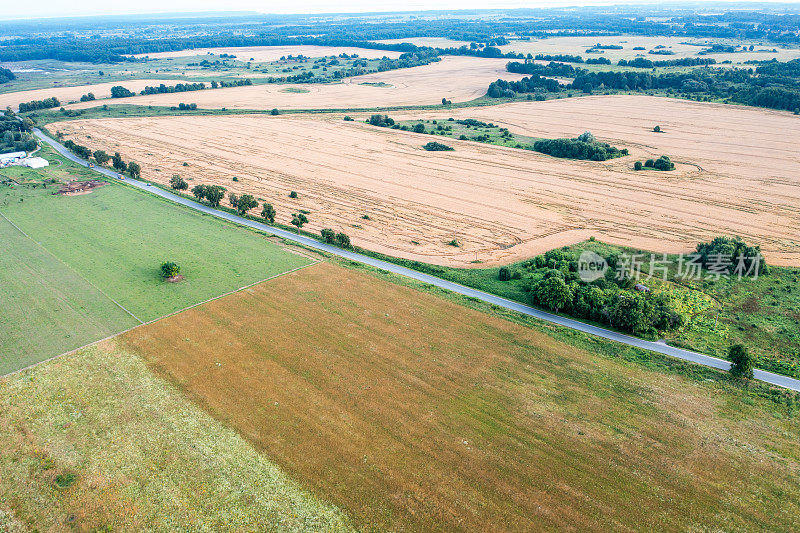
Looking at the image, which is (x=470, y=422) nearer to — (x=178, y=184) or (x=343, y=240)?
(x=343, y=240)

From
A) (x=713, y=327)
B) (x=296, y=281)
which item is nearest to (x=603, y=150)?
(x=713, y=327)

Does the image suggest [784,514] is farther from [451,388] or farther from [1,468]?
[1,468]

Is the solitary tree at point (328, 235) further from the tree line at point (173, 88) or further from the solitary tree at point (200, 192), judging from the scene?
the tree line at point (173, 88)

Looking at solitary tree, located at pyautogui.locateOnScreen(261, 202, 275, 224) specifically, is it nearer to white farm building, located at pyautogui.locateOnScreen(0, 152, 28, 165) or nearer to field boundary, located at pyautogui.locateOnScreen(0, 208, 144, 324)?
field boundary, located at pyautogui.locateOnScreen(0, 208, 144, 324)

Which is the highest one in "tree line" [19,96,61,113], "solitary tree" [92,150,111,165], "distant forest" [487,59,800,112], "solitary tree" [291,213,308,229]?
"distant forest" [487,59,800,112]

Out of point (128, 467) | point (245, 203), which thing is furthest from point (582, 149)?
point (128, 467)

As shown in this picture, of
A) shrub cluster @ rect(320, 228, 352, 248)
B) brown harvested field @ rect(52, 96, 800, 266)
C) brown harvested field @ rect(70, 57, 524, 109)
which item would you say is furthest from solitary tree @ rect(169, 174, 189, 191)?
brown harvested field @ rect(70, 57, 524, 109)
